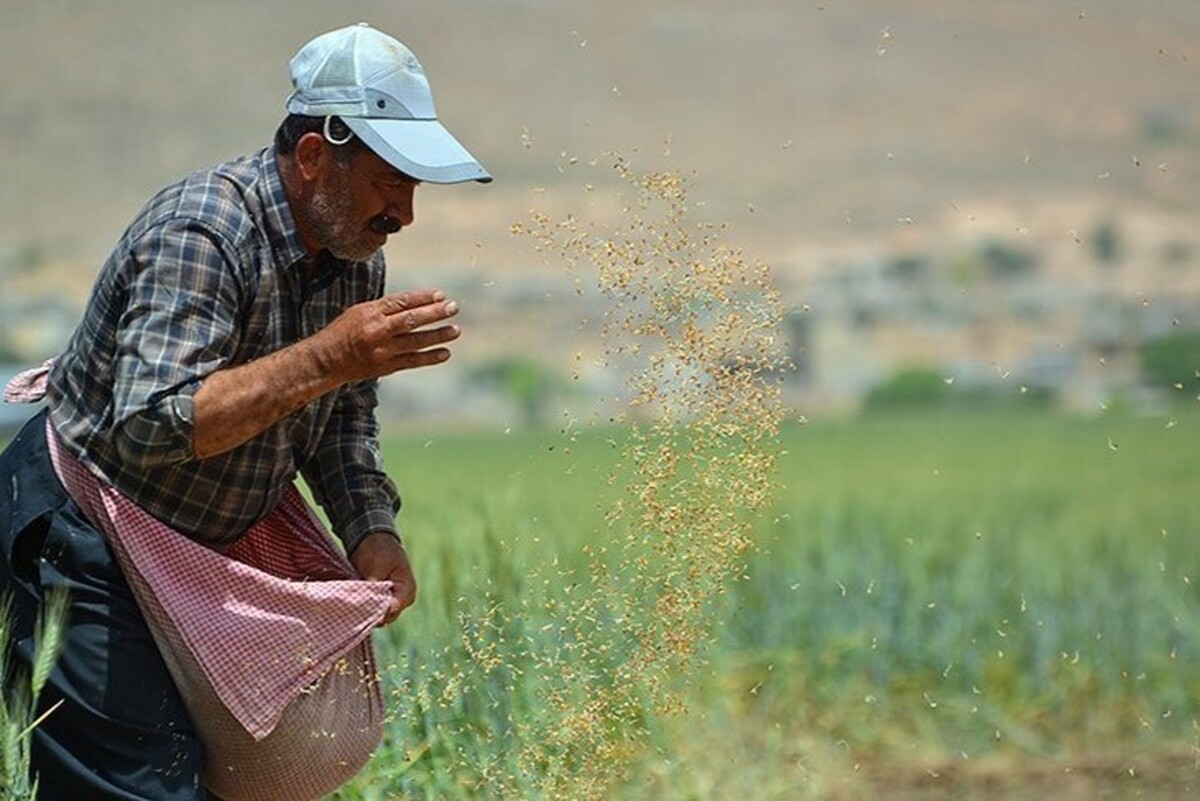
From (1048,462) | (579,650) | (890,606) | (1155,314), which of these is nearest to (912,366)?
(1155,314)

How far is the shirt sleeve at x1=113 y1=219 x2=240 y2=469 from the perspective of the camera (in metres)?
2.73

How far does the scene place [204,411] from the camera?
8.96ft

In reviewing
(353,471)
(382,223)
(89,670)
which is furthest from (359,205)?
(89,670)

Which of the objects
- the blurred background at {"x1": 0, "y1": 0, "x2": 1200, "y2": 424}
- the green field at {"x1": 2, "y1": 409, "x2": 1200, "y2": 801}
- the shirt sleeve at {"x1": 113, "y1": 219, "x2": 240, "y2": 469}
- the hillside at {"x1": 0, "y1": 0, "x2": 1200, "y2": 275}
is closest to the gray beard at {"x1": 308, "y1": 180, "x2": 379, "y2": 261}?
the shirt sleeve at {"x1": 113, "y1": 219, "x2": 240, "y2": 469}

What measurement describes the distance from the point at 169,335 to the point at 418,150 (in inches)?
14.2

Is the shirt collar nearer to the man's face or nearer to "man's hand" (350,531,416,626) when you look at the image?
the man's face

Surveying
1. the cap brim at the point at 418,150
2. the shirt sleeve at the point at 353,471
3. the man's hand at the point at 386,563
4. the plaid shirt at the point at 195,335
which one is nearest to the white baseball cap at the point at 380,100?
the cap brim at the point at 418,150

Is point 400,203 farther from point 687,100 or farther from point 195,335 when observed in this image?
point 687,100

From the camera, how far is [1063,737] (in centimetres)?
591

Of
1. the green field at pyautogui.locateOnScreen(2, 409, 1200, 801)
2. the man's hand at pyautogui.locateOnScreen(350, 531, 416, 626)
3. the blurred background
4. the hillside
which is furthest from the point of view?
the hillside

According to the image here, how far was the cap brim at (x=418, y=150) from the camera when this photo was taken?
281cm

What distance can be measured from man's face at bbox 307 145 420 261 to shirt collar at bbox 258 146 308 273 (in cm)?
3

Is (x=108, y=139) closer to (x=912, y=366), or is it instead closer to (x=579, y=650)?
(x=912, y=366)

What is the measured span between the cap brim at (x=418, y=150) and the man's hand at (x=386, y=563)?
58cm
